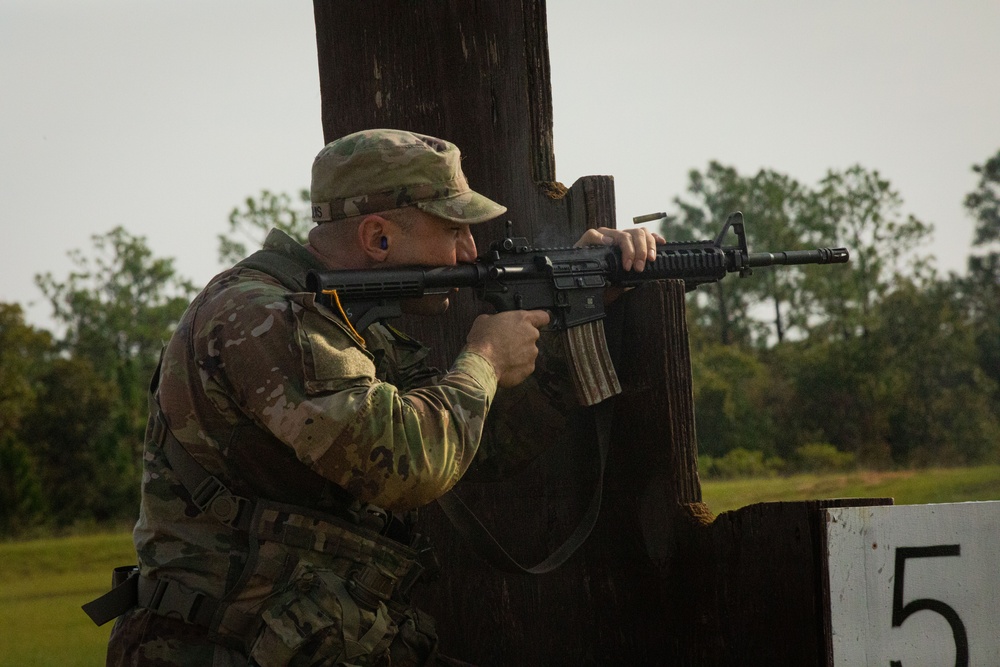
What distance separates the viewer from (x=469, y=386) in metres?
3.03

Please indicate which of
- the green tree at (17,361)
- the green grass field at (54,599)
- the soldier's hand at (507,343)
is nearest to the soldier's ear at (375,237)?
the soldier's hand at (507,343)

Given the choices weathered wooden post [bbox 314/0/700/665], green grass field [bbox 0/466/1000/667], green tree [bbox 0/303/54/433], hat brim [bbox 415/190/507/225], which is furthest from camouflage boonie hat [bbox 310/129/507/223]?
green tree [bbox 0/303/54/433]

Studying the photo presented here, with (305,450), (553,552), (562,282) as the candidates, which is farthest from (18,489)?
(305,450)

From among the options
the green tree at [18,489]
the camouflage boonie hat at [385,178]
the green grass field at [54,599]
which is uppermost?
the camouflage boonie hat at [385,178]

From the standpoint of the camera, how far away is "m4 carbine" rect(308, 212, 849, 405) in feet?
10.4

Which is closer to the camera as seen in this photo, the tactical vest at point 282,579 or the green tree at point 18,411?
the tactical vest at point 282,579

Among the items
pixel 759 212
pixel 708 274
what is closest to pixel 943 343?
pixel 759 212

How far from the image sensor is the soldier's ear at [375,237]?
10.4 feet

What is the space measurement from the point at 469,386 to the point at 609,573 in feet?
2.94

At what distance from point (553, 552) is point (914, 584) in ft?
3.78

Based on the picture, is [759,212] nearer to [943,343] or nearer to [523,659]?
[943,343]

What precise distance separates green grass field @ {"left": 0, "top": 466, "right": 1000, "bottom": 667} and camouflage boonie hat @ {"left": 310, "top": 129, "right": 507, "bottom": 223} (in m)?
3.25

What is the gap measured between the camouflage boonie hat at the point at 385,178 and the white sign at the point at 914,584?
1305 millimetres

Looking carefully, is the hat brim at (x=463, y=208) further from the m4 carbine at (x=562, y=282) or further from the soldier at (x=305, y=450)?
the m4 carbine at (x=562, y=282)
